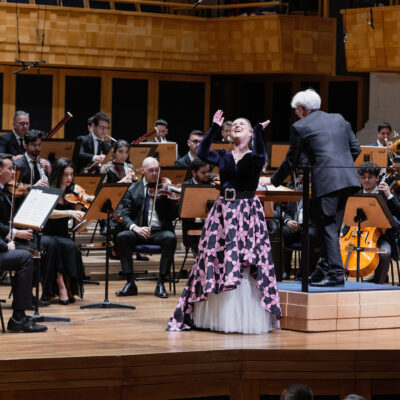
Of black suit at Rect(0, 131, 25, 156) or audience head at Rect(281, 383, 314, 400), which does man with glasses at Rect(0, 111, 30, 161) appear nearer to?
black suit at Rect(0, 131, 25, 156)

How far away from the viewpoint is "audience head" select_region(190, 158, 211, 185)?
683cm

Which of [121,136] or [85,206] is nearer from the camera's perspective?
[85,206]

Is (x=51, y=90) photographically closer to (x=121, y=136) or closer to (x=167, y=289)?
(x=121, y=136)

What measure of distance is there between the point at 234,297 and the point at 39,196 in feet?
4.24

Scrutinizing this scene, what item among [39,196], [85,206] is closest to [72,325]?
[39,196]

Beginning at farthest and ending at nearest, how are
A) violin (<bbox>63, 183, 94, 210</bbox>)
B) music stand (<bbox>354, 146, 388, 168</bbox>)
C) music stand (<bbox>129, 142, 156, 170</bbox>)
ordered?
music stand (<bbox>129, 142, 156, 170</bbox>) → music stand (<bbox>354, 146, 388, 168</bbox>) → violin (<bbox>63, 183, 94, 210</bbox>)

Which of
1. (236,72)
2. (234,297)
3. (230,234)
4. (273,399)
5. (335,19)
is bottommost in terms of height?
(273,399)

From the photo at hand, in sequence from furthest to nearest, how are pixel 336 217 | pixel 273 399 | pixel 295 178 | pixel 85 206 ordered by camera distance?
pixel 295 178 < pixel 85 206 < pixel 336 217 < pixel 273 399

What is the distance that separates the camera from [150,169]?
21.9 feet

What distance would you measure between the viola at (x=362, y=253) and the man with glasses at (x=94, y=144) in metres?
2.61

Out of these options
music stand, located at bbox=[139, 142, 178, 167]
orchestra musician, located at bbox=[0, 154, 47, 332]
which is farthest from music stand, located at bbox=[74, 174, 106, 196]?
orchestra musician, located at bbox=[0, 154, 47, 332]

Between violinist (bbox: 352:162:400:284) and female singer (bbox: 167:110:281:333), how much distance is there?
183 centimetres

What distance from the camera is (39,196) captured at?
5059mm

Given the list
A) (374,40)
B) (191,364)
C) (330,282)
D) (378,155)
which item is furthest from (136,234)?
(374,40)
